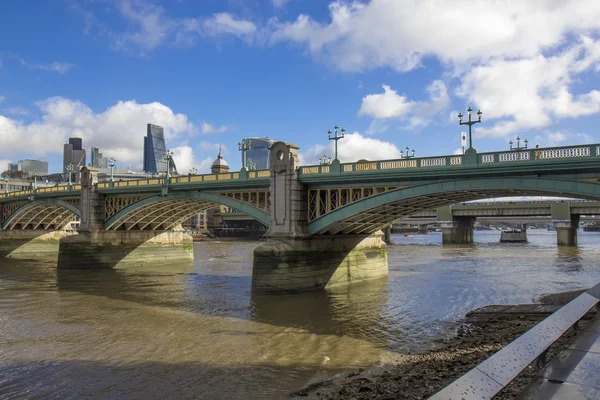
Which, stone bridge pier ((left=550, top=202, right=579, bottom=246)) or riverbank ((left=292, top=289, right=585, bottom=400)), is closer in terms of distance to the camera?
riverbank ((left=292, top=289, right=585, bottom=400))

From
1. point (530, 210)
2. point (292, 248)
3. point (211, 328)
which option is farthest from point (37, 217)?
point (530, 210)

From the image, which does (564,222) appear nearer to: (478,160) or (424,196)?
(424,196)

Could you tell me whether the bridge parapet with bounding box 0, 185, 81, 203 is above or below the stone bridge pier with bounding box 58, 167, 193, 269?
above

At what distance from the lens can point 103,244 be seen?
135 ft

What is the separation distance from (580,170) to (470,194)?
275 inches

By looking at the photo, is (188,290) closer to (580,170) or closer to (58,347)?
(58,347)

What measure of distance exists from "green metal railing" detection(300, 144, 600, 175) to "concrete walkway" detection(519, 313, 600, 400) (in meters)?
13.1

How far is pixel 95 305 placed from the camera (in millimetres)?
24188

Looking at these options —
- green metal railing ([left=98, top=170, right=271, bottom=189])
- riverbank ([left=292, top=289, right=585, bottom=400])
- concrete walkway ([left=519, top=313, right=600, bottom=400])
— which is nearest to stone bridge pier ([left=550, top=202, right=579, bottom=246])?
green metal railing ([left=98, top=170, right=271, bottom=189])

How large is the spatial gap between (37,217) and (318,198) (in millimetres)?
47780

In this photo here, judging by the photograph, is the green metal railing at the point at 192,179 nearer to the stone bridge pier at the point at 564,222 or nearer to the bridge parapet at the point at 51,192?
the bridge parapet at the point at 51,192

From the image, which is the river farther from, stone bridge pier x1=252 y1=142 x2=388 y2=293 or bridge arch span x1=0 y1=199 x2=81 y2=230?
bridge arch span x1=0 y1=199 x2=81 y2=230

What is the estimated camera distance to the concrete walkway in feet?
18.5

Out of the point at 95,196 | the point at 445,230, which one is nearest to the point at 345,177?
the point at 95,196
